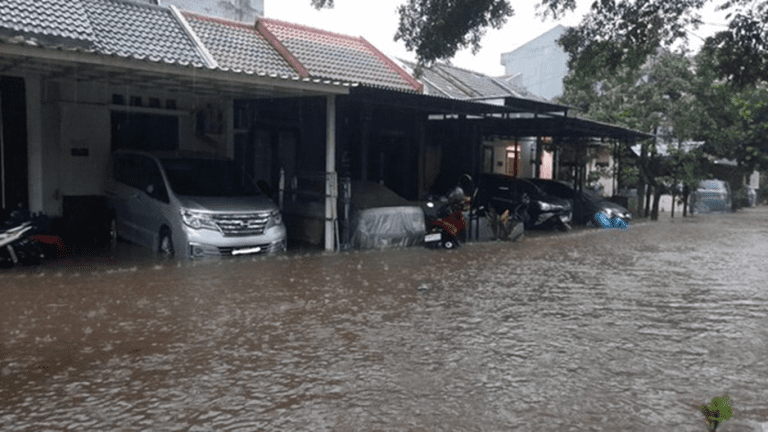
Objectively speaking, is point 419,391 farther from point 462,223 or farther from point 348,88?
point 462,223

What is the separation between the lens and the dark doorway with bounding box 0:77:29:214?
486 inches

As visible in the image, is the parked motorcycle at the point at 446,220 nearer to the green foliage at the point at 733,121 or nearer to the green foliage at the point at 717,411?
the green foliage at the point at 717,411

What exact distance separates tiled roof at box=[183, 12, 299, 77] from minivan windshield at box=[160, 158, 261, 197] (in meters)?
6.05

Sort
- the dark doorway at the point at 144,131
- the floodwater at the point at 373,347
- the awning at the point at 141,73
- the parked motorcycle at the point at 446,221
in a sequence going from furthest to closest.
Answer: the parked motorcycle at the point at 446,221 → the dark doorway at the point at 144,131 → the awning at the point at 141,73 → the floodwater at the point at 373,347

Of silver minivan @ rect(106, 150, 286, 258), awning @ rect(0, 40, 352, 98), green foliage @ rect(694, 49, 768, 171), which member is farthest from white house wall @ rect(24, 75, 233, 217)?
green foliage @ rect(694, 49, 768, 171)

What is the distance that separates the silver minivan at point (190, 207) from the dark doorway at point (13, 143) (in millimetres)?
1574

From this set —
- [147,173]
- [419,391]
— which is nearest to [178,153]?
[147,173]

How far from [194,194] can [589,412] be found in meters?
8.43

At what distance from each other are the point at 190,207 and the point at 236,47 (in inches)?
398

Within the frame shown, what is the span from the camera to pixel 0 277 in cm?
941

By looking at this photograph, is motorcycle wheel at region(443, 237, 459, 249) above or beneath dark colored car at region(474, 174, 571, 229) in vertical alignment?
beneath

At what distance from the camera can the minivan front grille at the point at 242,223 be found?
436 inches

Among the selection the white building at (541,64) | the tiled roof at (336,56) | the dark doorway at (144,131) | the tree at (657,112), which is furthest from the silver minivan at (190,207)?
the white building at (541,64)

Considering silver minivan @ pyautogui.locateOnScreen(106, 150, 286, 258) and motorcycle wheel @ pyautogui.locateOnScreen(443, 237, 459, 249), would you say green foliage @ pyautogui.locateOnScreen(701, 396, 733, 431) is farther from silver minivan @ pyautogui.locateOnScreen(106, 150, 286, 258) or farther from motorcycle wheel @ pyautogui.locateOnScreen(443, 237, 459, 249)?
motorcycle wheel @ pyautogui.locateOnScreen(443, 237, 459, 249)
